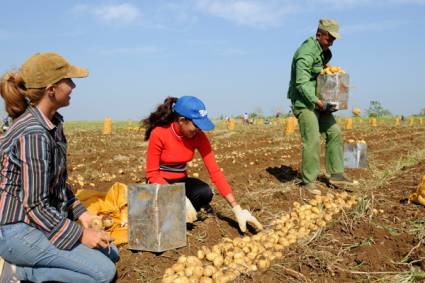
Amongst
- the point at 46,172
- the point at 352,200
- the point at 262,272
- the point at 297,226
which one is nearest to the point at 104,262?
the point at 46,172

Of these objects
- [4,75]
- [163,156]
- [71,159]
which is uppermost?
[4,75]

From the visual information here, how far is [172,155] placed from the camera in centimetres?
387

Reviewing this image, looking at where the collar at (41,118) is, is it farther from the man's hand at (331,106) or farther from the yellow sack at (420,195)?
the man's hand at (331,106)

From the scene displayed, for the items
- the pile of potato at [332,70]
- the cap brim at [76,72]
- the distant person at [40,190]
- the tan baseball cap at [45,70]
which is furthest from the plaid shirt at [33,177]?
the pile of potato at [332,70]

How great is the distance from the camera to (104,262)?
9.30 feet

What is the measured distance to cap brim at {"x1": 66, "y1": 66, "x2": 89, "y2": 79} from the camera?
274 centimetres

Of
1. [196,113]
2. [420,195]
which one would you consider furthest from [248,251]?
[420,195]

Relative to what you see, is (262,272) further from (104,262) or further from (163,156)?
(163,156)

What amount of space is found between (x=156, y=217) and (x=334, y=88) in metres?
3.13

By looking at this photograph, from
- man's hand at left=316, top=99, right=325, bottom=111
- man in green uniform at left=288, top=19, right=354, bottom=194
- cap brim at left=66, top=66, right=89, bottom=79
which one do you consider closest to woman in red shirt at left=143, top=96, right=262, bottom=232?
cap brim at left=66, top=66, right=89, bottom=79

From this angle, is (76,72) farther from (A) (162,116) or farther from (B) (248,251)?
(B) (248,251)

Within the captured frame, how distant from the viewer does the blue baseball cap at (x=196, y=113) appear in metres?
3.54

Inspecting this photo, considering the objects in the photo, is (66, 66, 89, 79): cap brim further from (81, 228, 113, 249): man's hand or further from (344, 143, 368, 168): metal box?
(344, 143, 368, 168): metal box

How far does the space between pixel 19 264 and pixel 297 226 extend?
2.36 metres
